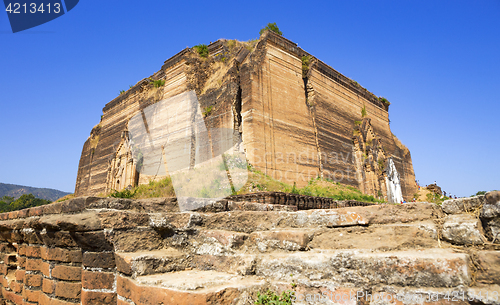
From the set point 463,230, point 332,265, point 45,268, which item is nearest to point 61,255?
point 45,268

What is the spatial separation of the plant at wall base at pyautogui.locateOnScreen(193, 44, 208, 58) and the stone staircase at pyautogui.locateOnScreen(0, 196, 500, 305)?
16.8 meters

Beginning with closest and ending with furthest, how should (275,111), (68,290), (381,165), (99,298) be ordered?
(99,298)
(68,290)
(275,111)
(381,165)

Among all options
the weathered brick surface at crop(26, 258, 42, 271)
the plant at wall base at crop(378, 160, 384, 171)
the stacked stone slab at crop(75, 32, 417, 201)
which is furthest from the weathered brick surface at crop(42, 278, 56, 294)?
the plant at wall base at crop(378, 160, 384, 171)

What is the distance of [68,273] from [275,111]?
13.2m

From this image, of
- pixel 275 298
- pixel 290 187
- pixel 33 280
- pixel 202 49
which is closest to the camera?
pixel 275 298

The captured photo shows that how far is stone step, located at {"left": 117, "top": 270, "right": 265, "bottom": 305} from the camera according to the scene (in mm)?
1939

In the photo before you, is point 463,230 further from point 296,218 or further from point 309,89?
point 309,89

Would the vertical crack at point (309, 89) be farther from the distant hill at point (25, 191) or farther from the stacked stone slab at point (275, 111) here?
the distant hill at point (25, 191)

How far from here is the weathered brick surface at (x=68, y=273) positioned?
2.86 metres

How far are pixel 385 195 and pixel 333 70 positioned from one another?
30.9 feet

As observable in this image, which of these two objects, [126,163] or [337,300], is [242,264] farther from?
[126,163]

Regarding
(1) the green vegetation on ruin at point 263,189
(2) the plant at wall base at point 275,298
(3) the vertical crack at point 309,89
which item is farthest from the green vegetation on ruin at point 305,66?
(2) the plant at wall base at point 275,298

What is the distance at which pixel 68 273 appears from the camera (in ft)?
9.48

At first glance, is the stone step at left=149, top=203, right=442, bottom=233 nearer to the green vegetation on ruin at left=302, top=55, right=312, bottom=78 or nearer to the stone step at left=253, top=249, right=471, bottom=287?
the stone step at left=253, top=249, right=471, bottom=287
